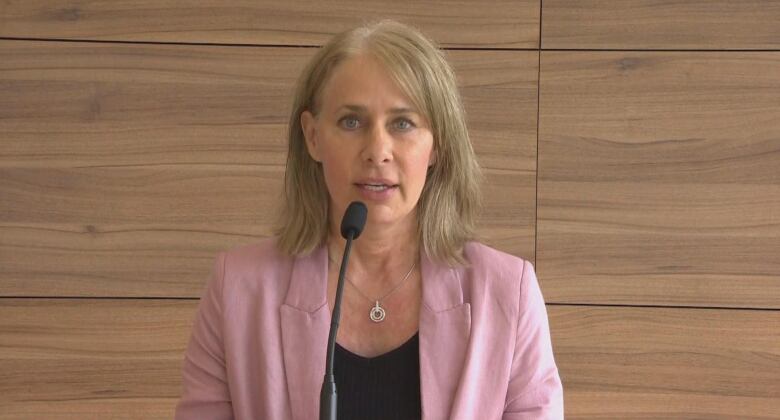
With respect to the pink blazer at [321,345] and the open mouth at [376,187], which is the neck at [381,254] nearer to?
the pink blazer at [321,345]

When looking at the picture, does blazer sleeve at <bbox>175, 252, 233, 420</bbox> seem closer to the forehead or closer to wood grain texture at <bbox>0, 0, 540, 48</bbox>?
the forehead

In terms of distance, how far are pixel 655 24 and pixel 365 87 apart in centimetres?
122

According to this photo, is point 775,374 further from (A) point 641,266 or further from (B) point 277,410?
(B) point 277,410

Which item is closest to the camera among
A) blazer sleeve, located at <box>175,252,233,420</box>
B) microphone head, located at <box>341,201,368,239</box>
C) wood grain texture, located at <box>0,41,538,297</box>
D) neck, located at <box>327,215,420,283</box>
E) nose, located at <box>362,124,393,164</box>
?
microphone head, located at <box>341,201,368,239</box>

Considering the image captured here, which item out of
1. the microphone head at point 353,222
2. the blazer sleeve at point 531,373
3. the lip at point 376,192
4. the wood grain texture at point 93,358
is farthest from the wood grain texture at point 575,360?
the microphone head at point 353,222

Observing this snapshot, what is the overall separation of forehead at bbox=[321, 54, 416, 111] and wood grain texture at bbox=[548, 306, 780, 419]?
45.4 inches

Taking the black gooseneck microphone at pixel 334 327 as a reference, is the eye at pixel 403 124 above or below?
above

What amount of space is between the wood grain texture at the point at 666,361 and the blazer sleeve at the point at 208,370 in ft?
3.78

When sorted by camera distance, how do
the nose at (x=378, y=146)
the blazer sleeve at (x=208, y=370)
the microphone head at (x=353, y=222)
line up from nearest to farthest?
the microphone head at (x=353, y=222) → the nose at (x=378, y=146) → the blazer sleeve at (x=208, y=370)

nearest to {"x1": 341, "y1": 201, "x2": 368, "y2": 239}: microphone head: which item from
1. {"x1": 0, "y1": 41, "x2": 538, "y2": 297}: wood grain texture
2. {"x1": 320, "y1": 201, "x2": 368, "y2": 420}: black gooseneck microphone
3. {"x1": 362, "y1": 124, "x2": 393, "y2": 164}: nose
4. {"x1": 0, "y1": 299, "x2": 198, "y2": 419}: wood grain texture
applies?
{"x1": 320, "y1": 201, "x2": 368, "y2": 420}: black gooseneck microphone

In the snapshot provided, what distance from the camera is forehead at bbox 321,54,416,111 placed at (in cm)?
198

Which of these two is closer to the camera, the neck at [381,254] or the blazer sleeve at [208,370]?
the blazer sleeve at [208,370]

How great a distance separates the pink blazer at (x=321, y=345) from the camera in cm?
201

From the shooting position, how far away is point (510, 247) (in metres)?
2.93
